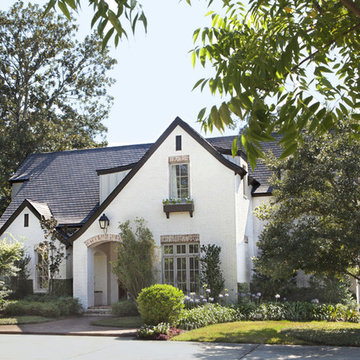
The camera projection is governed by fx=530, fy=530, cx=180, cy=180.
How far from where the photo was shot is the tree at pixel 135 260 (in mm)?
18516

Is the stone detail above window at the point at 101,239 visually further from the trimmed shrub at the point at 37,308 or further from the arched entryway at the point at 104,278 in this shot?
the trimmed shrub at the point at 37,308

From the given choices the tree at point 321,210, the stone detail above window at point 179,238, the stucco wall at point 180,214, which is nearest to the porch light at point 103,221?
the stucco wall at point 180,214

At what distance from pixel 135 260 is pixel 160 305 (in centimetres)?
423

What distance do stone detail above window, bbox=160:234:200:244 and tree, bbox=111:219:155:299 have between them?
0.47 m

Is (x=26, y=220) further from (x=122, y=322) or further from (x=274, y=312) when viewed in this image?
(x=274, y=312)

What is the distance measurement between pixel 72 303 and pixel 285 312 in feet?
26.2

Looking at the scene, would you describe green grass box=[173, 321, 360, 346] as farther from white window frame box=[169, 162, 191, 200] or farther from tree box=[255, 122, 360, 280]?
white window frame box=[169, 162, 191, 200]

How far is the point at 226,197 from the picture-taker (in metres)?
19.0

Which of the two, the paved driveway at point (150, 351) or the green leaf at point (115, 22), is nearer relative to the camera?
the green leaf at point (115, 22)

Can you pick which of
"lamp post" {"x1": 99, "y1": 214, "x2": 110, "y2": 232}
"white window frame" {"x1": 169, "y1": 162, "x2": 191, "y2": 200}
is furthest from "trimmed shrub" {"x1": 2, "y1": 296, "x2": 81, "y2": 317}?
"white window frame" {"x1": 169, "y1": 162, "x2": 191, "y2": 200}

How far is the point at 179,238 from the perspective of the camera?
19312mm

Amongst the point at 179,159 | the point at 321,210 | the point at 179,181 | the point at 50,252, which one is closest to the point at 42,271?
the point at 50,252

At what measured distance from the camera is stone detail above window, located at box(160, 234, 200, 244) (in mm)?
19172

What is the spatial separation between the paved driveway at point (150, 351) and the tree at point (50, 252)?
708 cm
